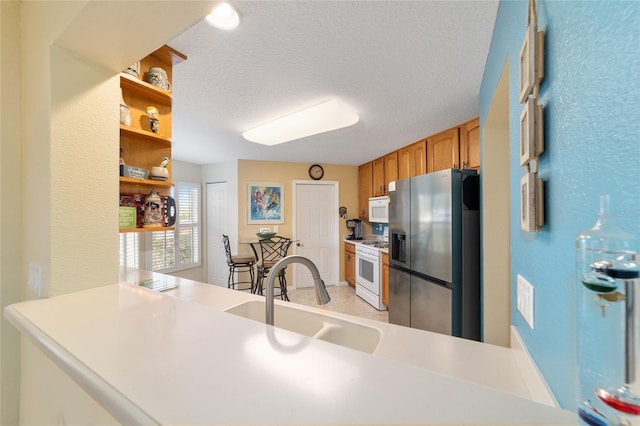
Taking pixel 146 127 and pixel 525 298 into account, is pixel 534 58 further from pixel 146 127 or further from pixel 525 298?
pixel 146 127

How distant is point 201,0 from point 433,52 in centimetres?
128

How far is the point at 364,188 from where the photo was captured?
4.55m

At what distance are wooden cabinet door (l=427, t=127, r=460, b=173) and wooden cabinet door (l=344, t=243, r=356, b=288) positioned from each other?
6.69 ft

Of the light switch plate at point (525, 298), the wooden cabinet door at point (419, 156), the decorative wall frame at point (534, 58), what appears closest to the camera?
the decorative wall frame at point (534, 58)

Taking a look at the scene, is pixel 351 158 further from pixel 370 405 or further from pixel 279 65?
pixel 370 405

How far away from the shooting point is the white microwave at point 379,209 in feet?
12.5

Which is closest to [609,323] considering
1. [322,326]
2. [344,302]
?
[322,326]

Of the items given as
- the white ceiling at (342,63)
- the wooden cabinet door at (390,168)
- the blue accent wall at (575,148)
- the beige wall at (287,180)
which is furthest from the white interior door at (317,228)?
the blue accent wall at (575,148)

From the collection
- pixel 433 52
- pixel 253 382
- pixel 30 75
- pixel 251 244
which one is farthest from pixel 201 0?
pixel 251 244

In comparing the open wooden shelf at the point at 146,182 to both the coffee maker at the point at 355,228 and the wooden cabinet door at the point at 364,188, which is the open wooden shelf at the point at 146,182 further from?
the coffee maker at the point at 355,228

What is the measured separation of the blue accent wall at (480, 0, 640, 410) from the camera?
0.32 m

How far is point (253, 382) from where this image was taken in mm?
443

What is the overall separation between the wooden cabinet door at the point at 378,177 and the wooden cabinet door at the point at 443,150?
1.04m

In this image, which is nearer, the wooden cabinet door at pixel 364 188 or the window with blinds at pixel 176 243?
the window with blinds at pixel 176 243
